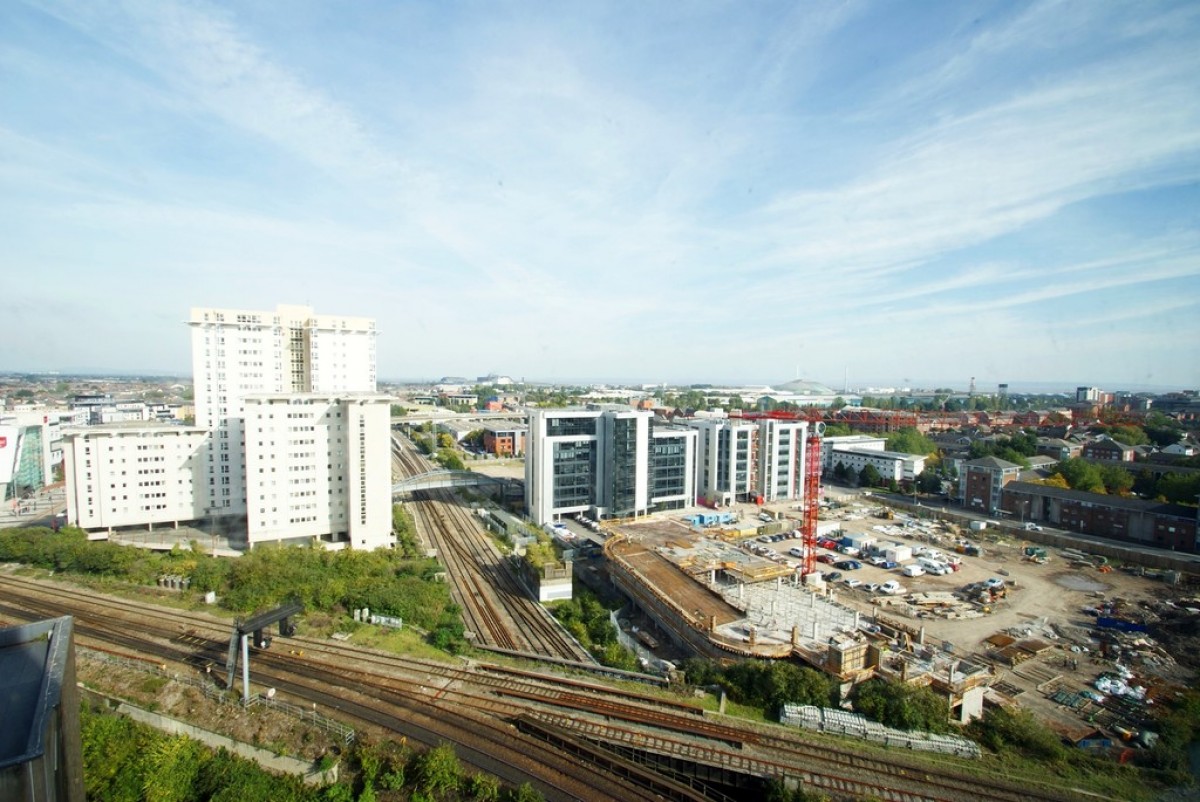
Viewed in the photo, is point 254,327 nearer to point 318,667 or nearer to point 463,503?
point 463,503

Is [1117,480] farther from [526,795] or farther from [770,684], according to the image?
[526,795]

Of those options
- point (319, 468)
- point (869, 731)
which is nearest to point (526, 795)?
point (869, 731)

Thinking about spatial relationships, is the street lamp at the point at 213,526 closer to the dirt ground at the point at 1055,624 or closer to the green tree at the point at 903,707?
the green tree at the point at 903,707

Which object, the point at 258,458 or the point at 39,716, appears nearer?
the point at 39,716

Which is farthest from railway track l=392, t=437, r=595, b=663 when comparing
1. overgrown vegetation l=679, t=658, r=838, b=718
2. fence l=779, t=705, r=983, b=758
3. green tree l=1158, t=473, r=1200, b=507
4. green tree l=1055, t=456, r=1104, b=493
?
green tree l=1158, t=473, r=1200, b=507

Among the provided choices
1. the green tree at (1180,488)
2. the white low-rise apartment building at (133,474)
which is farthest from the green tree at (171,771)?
the green tree at (1180,488)

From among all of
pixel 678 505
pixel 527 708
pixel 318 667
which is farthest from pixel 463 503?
pixel 527 708
